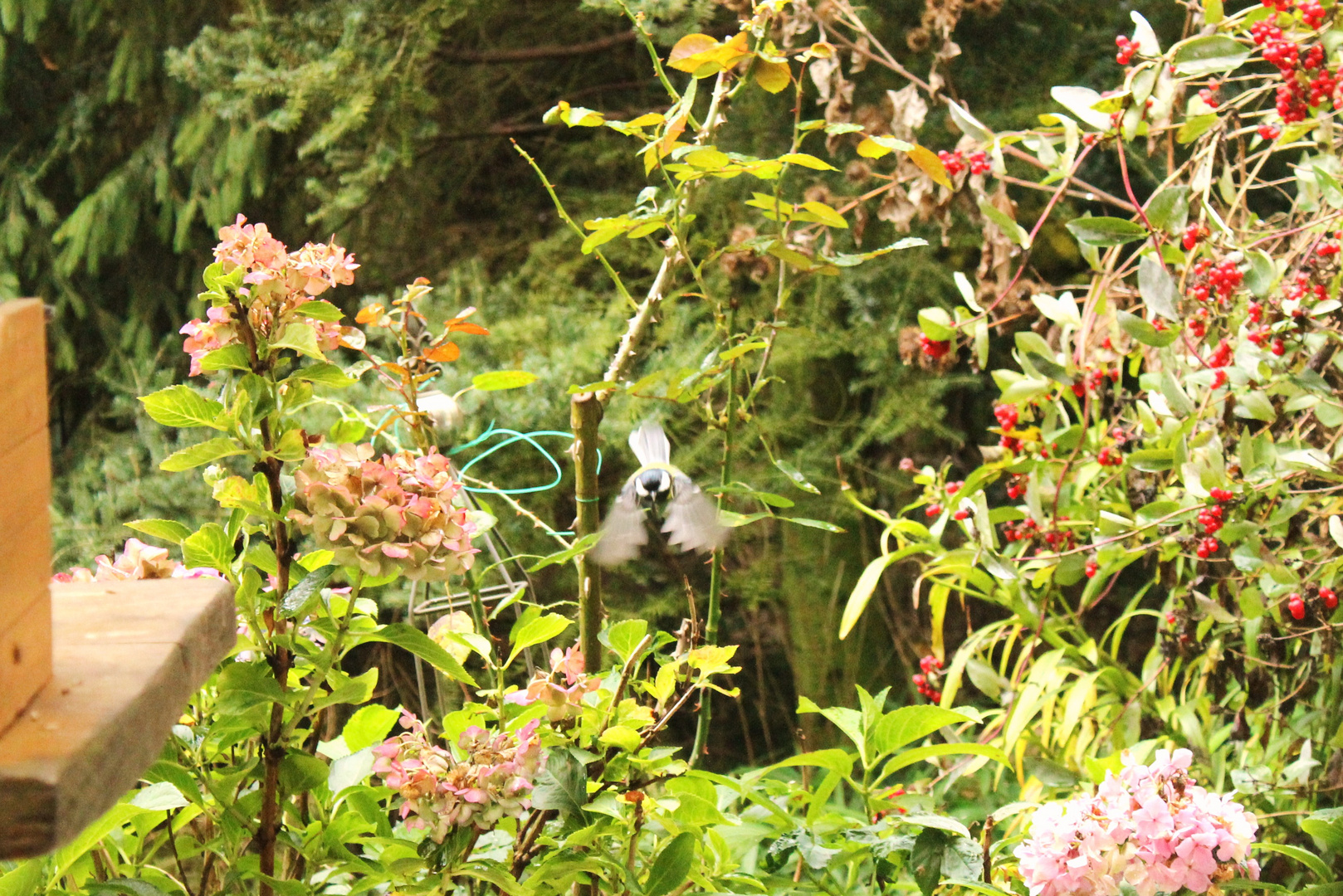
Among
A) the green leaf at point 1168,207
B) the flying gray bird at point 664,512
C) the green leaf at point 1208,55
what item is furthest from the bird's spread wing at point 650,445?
the green leaf at point 1208,55

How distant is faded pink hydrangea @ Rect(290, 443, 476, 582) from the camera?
2.28 ft

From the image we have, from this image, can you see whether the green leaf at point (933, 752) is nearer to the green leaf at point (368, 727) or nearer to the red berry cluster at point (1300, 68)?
the green leaf at point (368, 727)

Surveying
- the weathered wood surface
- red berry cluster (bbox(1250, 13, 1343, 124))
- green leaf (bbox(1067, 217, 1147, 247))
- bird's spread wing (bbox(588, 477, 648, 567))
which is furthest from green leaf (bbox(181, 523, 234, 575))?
red berry cluster (bbox(1250, 13, 1343, 124))

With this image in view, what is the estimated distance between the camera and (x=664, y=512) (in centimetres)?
86

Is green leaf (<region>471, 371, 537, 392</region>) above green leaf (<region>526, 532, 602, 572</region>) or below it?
above

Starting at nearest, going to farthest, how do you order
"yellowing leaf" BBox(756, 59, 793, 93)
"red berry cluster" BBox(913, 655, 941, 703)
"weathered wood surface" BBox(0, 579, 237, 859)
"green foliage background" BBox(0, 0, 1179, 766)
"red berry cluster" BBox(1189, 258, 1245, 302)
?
1. "weathered wood surface" BBox(0, 579, 237, 859)
2. "yellowing leaf" BBox(756, 59, 793, 93)
3. "red berry cluster" BBox(1189, 258, 1245, 302)
4. "red berry cluster" BBox(913, 655, 941, 703)
5. "green foliage background" BBox(0, 0, 1179, 766)

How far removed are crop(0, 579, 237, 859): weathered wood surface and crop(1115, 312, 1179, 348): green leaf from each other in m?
0.78

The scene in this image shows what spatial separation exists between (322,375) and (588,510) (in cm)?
23

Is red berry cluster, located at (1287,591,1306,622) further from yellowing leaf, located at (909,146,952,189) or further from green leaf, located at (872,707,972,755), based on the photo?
yellowing leaf, located at (909,146,952,189)

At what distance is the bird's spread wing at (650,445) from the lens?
2.85 ft

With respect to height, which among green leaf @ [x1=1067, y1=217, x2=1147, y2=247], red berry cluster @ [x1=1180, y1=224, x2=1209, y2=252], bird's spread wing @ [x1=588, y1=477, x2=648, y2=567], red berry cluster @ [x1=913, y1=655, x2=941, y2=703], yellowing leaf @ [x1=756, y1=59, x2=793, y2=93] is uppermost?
yellowing leaf @ [x1=756, y1=59, x2=793, y2=93]

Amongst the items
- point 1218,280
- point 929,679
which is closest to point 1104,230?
point 1218,280

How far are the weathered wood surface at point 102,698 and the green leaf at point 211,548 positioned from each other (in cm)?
14

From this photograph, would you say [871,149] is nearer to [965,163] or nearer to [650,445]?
[650,445]
